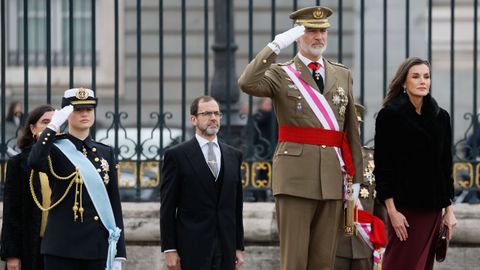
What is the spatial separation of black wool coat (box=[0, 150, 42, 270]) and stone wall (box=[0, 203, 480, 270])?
1611 mm

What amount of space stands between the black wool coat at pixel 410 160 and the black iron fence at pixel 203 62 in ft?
6.26

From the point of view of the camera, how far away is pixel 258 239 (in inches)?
448

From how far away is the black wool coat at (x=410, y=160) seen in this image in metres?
9.50

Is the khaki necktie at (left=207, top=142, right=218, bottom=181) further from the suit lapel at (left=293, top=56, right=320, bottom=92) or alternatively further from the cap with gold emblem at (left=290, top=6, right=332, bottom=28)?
the cap with gold emblem at (left=290, top=6, right=332, bottom=28)

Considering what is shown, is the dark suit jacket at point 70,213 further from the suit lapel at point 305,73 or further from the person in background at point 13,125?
the person in background at point 13,125

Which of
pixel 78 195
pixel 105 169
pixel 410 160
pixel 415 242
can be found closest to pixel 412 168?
pixel 410 160

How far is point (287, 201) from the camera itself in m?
9.45

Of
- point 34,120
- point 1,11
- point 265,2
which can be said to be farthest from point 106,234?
point 265,2

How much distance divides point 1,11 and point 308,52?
10.7ft

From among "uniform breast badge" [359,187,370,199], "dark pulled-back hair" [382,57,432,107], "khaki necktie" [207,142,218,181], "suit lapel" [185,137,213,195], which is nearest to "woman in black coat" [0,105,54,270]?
"suit lapel" [185,137,213,195]

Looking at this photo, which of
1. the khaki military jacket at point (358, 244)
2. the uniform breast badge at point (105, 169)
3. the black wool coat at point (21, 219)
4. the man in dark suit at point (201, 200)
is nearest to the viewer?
the uniform breast badge at point (105, 169)

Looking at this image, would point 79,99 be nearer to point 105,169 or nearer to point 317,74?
point 105,169

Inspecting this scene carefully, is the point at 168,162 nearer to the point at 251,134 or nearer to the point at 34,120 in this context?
the point at 34,120

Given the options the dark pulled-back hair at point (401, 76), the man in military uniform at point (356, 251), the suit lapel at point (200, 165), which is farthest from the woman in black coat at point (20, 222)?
the dark pulled-back hair at point (401, 76)
